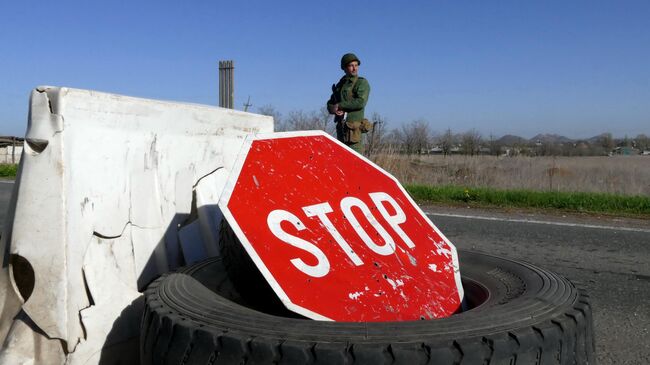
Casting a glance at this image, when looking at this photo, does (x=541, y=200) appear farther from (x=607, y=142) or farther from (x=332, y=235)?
(x=607, y=142)

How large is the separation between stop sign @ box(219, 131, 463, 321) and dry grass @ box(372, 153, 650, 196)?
963 cm

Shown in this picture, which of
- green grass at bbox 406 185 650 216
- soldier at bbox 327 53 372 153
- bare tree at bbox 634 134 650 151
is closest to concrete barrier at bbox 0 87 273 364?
soldier at bbox 327 53 372 153

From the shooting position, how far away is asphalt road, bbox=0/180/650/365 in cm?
323

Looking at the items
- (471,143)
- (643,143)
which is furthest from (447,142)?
(643,143)

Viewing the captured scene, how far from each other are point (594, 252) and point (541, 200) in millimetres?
3836

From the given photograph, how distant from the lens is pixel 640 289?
4.19 metres

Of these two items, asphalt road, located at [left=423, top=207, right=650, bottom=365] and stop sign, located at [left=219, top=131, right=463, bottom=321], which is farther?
asphalt road, located at [left=423, top=207, right=650, bottom=365]

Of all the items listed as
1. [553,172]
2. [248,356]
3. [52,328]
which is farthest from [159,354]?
[553,172]

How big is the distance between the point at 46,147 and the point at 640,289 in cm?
421

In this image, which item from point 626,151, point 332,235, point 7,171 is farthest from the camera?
point 626,151

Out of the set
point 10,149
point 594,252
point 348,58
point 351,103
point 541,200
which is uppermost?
point 348,58

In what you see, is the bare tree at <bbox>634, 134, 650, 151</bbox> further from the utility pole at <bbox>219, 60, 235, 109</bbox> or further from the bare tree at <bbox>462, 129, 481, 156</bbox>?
the utility pole at <bbox>219, 60, 235, 109</bbox>

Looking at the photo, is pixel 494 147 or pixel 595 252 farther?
pixel 494 147

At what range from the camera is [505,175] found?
13.6 metres
